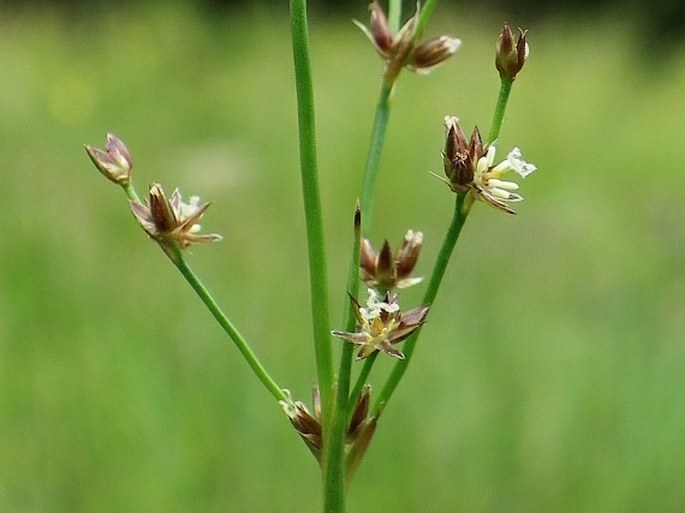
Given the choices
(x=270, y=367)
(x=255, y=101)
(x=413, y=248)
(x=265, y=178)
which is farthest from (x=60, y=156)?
(x=413, y=248)

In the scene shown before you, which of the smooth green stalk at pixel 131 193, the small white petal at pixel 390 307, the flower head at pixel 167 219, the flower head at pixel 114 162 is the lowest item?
the small white petal at pixel 390 307

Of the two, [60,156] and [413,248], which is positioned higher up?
[60,156]

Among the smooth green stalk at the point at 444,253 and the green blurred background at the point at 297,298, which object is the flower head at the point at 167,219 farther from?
the green blurred background at the point at 297,298

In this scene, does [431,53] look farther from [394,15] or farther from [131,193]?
[131,193]

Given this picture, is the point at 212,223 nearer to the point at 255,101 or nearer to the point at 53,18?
the point at 255,101

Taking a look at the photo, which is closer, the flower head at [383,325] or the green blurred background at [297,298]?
the flower head at [383,325]

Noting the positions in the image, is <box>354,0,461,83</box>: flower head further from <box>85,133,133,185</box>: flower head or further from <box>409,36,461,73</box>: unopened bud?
<box>85,133,133,185</box>: flower head

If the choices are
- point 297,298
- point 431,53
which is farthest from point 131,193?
point 297,298

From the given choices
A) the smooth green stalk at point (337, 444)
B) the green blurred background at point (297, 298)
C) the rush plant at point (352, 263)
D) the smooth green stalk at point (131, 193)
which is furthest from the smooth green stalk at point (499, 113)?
the green blurred background at point (297, 298)

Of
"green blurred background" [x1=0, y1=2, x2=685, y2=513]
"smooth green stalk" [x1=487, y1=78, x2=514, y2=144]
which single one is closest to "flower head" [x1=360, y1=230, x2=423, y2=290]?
"smooth green stalk" [x1=487, y1=78, x2=514, y2=144]
